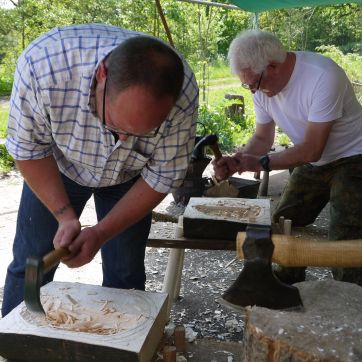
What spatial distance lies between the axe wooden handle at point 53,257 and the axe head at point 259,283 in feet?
1.74

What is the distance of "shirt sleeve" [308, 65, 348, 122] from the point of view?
2701 millimetres

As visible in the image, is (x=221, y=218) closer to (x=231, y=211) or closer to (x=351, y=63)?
(x=231, y=211)

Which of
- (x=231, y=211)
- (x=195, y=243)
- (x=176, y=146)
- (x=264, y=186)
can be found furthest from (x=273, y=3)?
(x=176, y=146)

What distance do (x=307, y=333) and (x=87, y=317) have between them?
2.29 ft

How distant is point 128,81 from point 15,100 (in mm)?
549

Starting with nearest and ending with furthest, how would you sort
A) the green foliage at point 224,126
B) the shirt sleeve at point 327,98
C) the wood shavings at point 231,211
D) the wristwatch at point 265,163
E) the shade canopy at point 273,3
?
the wood shavings at point 231,211 < the shirt sleeve at point 327,98 < the wristwatch at point 265,163 < the shade canopy at point 273,3 < the green foliage at point 224,126

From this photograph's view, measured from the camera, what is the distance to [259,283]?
1404 mm

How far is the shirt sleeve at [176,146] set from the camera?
1764mm

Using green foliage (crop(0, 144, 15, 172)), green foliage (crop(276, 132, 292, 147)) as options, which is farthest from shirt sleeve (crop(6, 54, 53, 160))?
green foliage (crop(276, 132, 292, 147))

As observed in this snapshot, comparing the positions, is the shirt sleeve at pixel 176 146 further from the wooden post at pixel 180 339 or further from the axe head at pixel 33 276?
the axe head at pixel 33 276

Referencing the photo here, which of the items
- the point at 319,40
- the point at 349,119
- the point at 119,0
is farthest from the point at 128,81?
the point at 319,40

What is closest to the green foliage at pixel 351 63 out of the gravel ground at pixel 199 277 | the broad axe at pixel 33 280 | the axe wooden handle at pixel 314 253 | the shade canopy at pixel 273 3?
the shade canopy at pixel 273 3

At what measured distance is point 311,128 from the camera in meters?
2.73

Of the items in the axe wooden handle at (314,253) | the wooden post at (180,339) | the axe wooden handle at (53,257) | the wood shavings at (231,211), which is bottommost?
the wooden post at (180,339)
